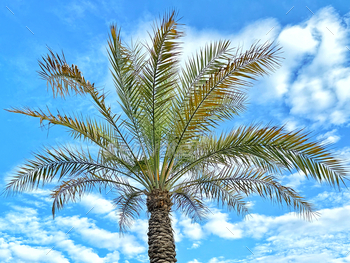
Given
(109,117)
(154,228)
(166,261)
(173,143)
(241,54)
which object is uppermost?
(241,54)

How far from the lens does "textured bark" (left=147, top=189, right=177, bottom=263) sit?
629 cm

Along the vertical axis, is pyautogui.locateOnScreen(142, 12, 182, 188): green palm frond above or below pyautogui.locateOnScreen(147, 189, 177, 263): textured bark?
above

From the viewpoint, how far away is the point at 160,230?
255 inches

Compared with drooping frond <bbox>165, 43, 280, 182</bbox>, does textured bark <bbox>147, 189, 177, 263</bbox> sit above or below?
below

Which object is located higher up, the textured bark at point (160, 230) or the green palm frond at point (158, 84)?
the green palm frond at point (158, 84)

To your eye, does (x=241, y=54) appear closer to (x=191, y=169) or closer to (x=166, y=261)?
(x=191, y=169)

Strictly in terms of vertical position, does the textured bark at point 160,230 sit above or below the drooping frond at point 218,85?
below

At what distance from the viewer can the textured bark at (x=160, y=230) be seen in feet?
20.6

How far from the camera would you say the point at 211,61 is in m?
6.45

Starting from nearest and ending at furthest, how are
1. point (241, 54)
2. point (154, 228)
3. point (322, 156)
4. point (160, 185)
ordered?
point (322, 156)
point (241, 54)
point (154, 228)
point (160, 185)

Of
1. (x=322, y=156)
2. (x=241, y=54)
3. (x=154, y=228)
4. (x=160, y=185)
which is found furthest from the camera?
(x=160, y=185)

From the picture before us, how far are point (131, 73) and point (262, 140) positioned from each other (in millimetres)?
2943

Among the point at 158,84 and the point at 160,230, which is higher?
the point at 158,84

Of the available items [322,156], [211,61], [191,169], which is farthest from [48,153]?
[322,156]
